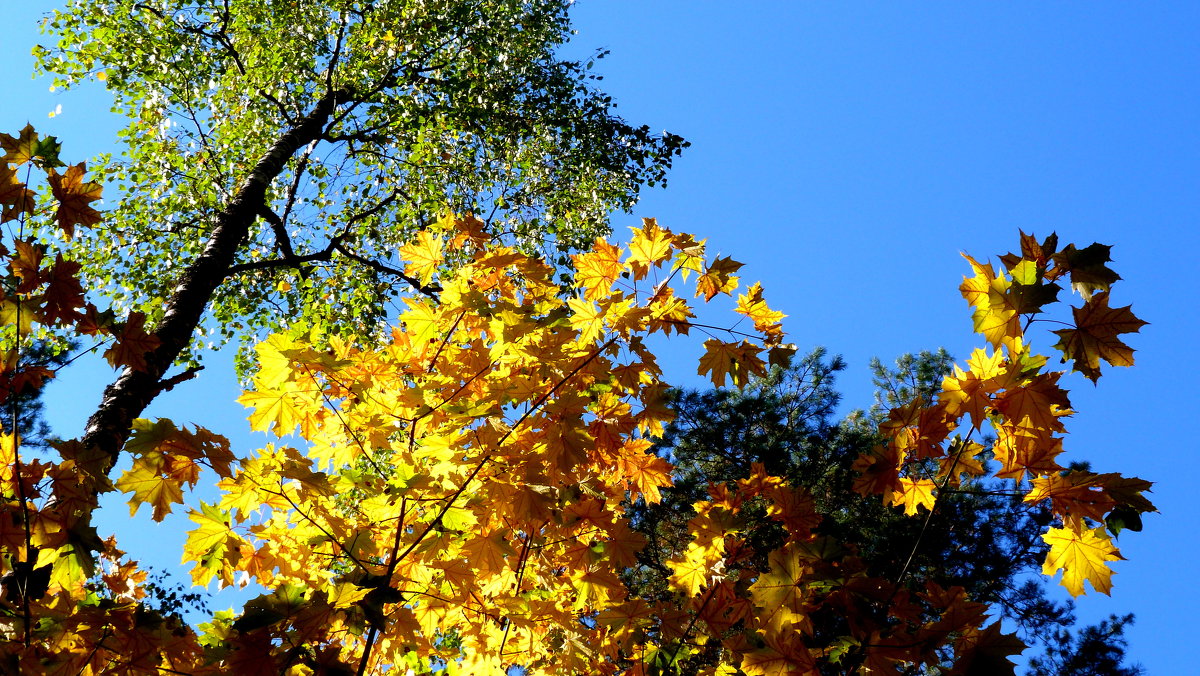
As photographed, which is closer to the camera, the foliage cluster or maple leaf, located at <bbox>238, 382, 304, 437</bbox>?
the foliage cluster

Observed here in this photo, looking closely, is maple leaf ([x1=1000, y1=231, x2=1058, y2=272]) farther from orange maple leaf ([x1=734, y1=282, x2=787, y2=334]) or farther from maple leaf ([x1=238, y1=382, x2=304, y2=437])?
maple leaf ([x1=238, y1=382, x2=304, y2=437])

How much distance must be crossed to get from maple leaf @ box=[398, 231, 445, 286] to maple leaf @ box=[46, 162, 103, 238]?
1.07m

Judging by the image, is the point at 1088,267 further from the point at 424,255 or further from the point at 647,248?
the point at 424,255

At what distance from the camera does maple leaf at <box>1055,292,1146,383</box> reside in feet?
6.07

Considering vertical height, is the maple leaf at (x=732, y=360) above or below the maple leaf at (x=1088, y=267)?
above

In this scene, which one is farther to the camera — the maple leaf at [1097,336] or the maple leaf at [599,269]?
the maple leaf at [599,269]

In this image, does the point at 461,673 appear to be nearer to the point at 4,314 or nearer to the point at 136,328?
the point at 136,328

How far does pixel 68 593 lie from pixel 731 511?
2262mm

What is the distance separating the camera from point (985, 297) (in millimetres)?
1958

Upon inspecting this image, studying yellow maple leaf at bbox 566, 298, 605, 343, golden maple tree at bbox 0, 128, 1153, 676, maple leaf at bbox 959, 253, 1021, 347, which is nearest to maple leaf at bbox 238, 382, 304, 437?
golden maple tree at bbox 0, 128, 1153, 676

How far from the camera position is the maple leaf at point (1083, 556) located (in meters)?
2.00

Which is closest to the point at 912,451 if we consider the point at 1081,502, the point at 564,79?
the point at 1081,502

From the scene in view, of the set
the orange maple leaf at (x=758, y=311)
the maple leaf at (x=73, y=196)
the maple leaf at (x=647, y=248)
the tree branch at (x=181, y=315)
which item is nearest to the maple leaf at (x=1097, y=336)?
the orange maple leaf at (x=758, y=311)

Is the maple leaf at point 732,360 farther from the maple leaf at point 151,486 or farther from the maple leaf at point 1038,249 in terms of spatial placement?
the maple leaf at point 151,486
